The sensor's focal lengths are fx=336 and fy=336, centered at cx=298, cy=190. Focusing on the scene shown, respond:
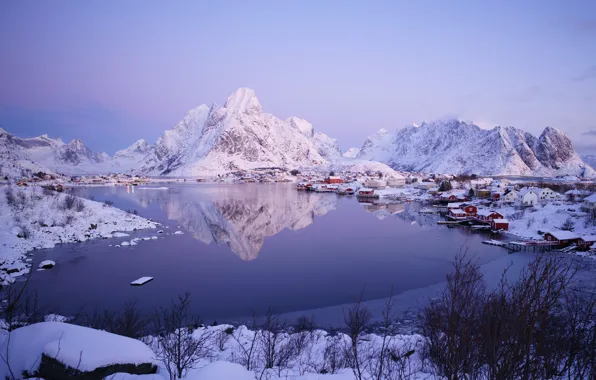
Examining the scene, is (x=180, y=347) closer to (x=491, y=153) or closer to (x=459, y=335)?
(x=459, y=335)

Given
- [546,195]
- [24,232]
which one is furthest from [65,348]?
[546,195]

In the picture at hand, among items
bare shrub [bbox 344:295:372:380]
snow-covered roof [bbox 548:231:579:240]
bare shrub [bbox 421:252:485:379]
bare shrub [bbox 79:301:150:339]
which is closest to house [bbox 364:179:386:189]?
snow-covered roof [bbox 548:231:579:240]

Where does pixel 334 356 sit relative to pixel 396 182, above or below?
below

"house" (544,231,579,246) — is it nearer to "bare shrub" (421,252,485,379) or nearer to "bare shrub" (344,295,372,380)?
"bare shrub" (344,295,372,380)

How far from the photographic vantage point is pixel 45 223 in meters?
15.4

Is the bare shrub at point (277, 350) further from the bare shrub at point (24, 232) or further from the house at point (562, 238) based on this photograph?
the house at point (562, 238)

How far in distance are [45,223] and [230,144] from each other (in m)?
100

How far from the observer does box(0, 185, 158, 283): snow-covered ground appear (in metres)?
12.2

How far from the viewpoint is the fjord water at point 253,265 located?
8.84m

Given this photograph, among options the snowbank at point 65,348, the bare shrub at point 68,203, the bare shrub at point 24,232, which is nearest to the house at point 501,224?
the snowbank at point 65,348

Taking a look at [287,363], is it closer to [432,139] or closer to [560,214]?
[560,214]

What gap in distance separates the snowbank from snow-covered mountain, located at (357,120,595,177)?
379 feet

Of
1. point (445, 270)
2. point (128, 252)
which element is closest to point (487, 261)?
point (445, 270)

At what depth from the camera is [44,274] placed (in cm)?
1045
